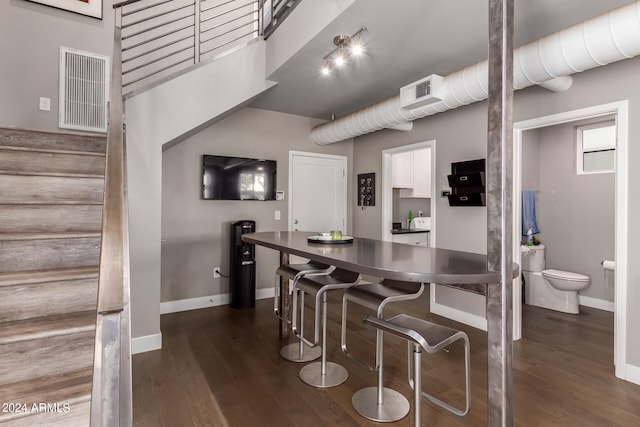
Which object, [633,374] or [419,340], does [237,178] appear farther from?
[633,374]

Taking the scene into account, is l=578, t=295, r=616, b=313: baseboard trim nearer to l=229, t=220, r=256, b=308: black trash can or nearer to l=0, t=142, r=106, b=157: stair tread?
l=229, t=220, r=256, b=308: black trash can

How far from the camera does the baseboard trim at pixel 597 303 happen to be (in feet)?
13.3

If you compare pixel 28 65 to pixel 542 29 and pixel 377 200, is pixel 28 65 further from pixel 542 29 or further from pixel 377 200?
pixel 542 29

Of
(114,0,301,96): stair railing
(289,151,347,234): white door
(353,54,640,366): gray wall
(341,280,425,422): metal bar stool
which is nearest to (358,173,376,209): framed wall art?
(353,54,640,366): gray wall

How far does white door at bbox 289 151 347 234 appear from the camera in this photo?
484 cm

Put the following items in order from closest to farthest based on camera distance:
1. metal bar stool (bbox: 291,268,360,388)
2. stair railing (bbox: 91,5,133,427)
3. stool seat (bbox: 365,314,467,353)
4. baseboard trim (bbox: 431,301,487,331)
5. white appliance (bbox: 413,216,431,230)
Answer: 1. stair railing (bbox: 91,5,133,427)
2. stool seat (bbox: 365,314,467,353)
3. metal bar stool (bbox: 291,268,360,388)
4. baseboard trim (bbox: 431,301,487,331)
5. white appliance (bbox: 413,216,431,230)

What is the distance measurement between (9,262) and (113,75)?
1.12m

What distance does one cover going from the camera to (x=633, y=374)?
2.41 m

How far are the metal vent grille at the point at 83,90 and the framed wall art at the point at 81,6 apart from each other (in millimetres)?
478

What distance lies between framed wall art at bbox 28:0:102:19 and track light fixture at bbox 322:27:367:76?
104 inches

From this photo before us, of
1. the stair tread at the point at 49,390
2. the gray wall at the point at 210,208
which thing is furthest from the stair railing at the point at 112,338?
the gray wall at the point at 210,208

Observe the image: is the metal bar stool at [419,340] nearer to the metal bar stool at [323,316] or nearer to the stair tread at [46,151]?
the metal bar stool at [323,316]

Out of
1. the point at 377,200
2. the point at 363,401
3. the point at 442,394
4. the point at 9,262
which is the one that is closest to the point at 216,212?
the point at 377,200

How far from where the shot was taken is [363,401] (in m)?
2.17
